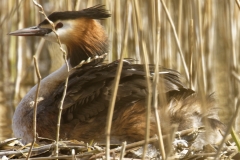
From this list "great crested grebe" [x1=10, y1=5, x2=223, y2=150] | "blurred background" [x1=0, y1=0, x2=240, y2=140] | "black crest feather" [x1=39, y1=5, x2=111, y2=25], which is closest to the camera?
"great crested grebe" [x1=10, y1=5, x2=223, y2=150]

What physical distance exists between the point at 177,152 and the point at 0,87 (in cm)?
541

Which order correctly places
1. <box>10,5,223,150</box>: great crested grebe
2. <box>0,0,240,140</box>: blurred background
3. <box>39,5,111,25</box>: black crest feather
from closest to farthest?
<box>10,5,223,150</box>: great crested grebe < <box>39,5,111,25</box>: black crest feather < <box>0,0,240,140</box>: blurred background

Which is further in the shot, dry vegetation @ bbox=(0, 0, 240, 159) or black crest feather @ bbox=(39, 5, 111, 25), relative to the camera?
dry vegetation @ bbox=(0, 0, 240, 159)

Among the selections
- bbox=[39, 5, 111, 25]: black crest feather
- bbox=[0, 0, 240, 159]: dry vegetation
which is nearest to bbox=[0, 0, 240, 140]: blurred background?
bbox=[0, 0, 240, 159]: dry vegetation

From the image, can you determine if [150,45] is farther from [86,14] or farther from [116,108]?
[116,108]

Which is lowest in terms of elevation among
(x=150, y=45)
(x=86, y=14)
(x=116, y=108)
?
(x=116, y=108)

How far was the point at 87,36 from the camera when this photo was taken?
5.36m

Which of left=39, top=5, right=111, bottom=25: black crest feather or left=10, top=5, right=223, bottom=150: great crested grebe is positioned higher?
left=39, top=5, right=111, bottom=25: black crest feather

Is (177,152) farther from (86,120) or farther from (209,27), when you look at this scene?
(209,27)

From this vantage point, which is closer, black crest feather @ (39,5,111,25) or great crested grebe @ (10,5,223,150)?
great crested grebe @ (10,5,223,150)

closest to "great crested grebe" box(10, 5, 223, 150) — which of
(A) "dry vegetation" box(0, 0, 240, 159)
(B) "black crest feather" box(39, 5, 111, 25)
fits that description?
(A) "dry vegetation" box(0, 0, 240, 159)

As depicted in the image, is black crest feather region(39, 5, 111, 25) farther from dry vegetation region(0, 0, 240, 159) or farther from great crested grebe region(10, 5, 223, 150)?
great crested grebe region(10, 5, 223, 150)

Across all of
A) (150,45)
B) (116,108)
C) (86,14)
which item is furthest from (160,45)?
(116,108)

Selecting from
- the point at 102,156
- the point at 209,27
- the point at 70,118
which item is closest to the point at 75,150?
the point at 102,156
